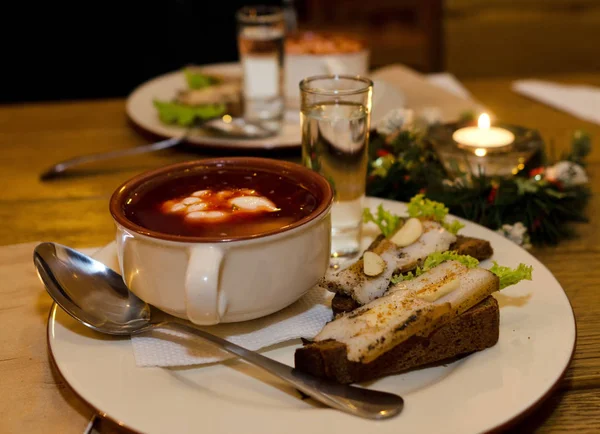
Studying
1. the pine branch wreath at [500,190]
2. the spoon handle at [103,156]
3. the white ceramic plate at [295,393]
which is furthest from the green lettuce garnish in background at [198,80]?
the white ceramic plate at [295,393]

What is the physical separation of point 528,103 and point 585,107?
0.18 metres

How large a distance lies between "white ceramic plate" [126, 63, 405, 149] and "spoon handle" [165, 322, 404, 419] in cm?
97

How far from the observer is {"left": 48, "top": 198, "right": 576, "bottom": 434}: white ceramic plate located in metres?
0.77

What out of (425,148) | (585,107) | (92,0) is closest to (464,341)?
(425,148)

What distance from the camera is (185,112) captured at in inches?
76.5

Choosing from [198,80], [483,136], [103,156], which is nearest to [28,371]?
[103,156]

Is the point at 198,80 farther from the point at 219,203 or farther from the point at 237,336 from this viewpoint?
the point at 237,336

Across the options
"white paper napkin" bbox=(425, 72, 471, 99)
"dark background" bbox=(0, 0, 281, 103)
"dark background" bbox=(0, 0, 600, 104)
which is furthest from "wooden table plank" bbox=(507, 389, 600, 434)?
A: "dark background" bbox=(0, 0, 281, 103)

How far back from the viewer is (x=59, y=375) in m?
0.91

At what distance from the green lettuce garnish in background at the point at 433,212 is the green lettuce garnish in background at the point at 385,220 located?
4 centimetres

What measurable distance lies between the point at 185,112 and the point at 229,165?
84 centimetres

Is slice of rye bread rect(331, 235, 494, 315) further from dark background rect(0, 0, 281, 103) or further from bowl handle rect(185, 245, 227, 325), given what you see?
dark background rect(0, 0, 281, 103)

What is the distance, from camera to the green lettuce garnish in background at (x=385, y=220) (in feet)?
3.92

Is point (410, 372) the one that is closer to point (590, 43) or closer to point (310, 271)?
point (310, 271)
